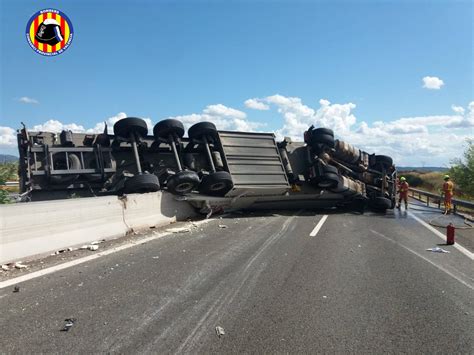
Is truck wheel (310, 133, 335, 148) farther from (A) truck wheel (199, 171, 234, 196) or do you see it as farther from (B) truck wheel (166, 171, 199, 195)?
(B) truck wheel (166, 171, 199, 195)

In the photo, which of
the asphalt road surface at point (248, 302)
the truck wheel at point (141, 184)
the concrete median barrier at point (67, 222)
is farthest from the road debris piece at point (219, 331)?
the truck wheel at point (141, 184)

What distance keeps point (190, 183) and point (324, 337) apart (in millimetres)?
7035

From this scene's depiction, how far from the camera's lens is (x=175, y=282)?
185 inches

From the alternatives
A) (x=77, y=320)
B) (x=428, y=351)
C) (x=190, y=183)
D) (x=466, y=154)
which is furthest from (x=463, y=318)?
(x=466, y=154)

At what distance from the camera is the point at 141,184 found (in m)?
9.10

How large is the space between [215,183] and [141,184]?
2274mm

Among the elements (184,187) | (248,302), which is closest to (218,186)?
(184,187)

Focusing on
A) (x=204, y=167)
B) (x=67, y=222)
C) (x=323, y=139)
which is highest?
(x=323, y=139)

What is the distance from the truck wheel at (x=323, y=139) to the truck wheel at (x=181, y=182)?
18.2ft

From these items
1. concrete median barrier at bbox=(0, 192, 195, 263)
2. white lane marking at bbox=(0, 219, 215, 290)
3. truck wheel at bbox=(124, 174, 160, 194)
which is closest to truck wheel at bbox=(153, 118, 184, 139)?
truck wheel at bbox=(124, 174, 160, 194)

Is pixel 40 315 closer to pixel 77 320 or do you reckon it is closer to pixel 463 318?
pixel 77 320

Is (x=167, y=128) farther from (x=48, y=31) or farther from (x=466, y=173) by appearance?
(x=466, y=173)

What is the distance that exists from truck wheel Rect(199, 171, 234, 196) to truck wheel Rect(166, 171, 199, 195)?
2.13ft

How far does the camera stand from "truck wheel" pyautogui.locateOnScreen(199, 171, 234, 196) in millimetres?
10680
